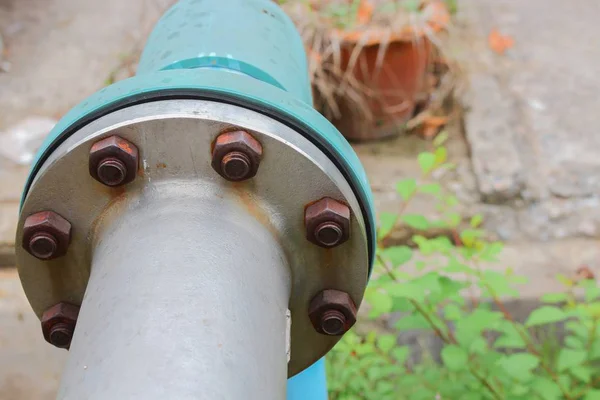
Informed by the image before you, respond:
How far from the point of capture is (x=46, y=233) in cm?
72

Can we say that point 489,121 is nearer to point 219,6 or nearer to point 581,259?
point 581,259

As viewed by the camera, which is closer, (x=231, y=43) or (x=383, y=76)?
(x=231, y=43)

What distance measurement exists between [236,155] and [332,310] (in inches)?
8.3

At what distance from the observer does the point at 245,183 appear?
0.72m

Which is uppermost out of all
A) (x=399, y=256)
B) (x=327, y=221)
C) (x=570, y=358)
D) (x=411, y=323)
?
(x=327, y=221)

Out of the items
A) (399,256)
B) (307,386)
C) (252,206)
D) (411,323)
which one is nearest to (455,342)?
(411,323)

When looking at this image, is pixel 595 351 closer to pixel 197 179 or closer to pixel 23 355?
pixel 197 179

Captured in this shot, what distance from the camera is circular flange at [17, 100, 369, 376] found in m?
0.69

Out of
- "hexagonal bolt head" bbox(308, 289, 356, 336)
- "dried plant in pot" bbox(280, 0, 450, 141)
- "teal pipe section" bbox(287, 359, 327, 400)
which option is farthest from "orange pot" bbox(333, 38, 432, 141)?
"hexagonal bolt head" bbox(308, 289, 356, 336)

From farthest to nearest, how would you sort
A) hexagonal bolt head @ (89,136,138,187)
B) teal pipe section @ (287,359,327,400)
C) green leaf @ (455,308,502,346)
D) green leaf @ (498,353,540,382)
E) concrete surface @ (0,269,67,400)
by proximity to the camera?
concrete surface @ (0,269,67,400) < green leaf @ (455,308,502,346) < green leaf @ (498,353,540,382) < teal pipe section @ (287,359,327,400) < hexagonal bolt head @ (89,136,138,187)

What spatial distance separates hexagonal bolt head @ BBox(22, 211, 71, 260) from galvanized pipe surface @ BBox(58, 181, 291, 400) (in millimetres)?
45

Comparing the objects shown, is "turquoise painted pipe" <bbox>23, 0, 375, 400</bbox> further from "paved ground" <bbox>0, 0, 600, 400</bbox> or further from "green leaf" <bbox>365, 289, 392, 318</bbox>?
"paved ground" <bbox>0, 0, 600, 400</bbox>

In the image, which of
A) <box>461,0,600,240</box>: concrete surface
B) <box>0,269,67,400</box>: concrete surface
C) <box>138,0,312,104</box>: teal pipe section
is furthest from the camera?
<box>461,0,600,240</box>: concrete surface

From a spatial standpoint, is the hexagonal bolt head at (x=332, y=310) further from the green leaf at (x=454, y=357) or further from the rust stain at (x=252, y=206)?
the green leaf at (x=454, y=357)
